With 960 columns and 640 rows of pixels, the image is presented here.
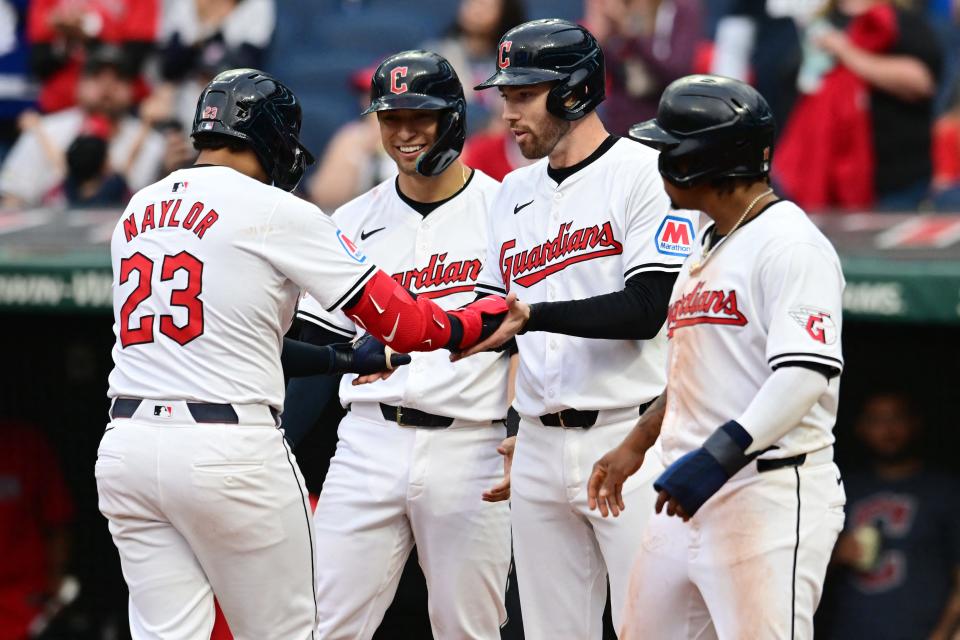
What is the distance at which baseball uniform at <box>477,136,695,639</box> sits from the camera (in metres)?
3.93

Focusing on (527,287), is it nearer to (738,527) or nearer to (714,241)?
(714,241)

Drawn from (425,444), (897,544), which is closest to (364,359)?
(425,444)

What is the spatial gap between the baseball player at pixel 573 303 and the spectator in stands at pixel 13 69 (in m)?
5.56

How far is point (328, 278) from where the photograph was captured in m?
3.60

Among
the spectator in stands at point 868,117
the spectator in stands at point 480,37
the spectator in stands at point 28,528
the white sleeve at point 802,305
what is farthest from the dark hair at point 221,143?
the spectator in stands at point 28,528

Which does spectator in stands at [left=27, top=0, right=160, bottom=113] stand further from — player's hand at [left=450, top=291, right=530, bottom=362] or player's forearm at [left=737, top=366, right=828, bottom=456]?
player's forearm at [left=737, top=366, right=828, bottom=456]

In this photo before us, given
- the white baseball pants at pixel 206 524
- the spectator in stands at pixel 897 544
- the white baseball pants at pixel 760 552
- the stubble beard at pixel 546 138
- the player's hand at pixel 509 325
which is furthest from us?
the spectator in stands at pixel 897 544

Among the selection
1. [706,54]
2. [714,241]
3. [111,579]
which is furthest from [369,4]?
[714,241]

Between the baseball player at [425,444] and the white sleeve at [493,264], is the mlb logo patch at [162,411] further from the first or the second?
the white sleeve at [493,264]

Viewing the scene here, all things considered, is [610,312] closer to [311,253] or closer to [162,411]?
[311,253]

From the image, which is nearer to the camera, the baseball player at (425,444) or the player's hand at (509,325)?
the player's hand at (509,325)

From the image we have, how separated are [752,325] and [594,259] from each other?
32.1 inches

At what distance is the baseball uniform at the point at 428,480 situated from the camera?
4.24 metres

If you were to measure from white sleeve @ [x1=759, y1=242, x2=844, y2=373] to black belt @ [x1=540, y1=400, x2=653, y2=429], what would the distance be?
32.5 inches
